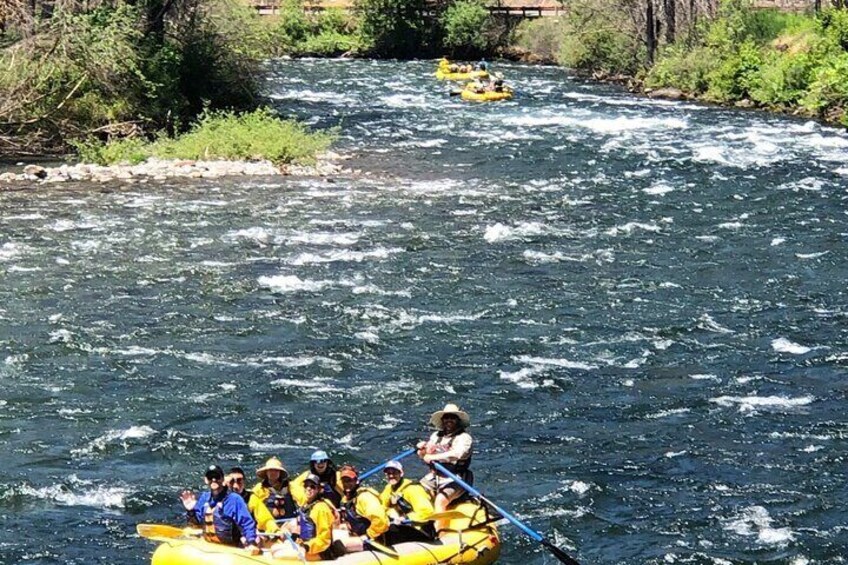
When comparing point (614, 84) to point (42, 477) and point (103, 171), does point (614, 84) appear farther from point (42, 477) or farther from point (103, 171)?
point (42, 477)

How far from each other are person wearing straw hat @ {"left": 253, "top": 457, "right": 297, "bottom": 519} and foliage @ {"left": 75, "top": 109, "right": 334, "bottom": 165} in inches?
770

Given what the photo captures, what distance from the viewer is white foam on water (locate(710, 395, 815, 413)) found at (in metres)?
14.7

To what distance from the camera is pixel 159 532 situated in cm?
1043

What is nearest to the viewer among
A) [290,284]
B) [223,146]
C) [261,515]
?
[261,515]

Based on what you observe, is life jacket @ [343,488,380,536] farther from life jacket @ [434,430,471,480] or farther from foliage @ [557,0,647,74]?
foliage @ [557,0,647,74]

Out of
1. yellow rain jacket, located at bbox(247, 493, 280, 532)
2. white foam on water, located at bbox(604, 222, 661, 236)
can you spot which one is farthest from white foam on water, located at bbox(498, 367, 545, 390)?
white foam on water, located at bbox(604, 222, 661, 236)

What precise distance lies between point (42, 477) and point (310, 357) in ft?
15.0

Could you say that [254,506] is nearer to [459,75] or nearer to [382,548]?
[382,548]

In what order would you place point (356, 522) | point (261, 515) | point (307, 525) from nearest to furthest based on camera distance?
point (307, 525) < point (356, 522) < point (261, 515)

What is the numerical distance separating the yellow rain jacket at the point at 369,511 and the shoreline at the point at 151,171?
58.8ft

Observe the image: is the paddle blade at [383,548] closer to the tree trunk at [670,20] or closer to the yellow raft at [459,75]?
the yellow raft at [459,75]

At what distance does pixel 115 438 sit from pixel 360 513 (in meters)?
4.16

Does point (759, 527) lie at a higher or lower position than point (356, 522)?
lower

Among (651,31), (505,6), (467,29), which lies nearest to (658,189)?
(651,31)
